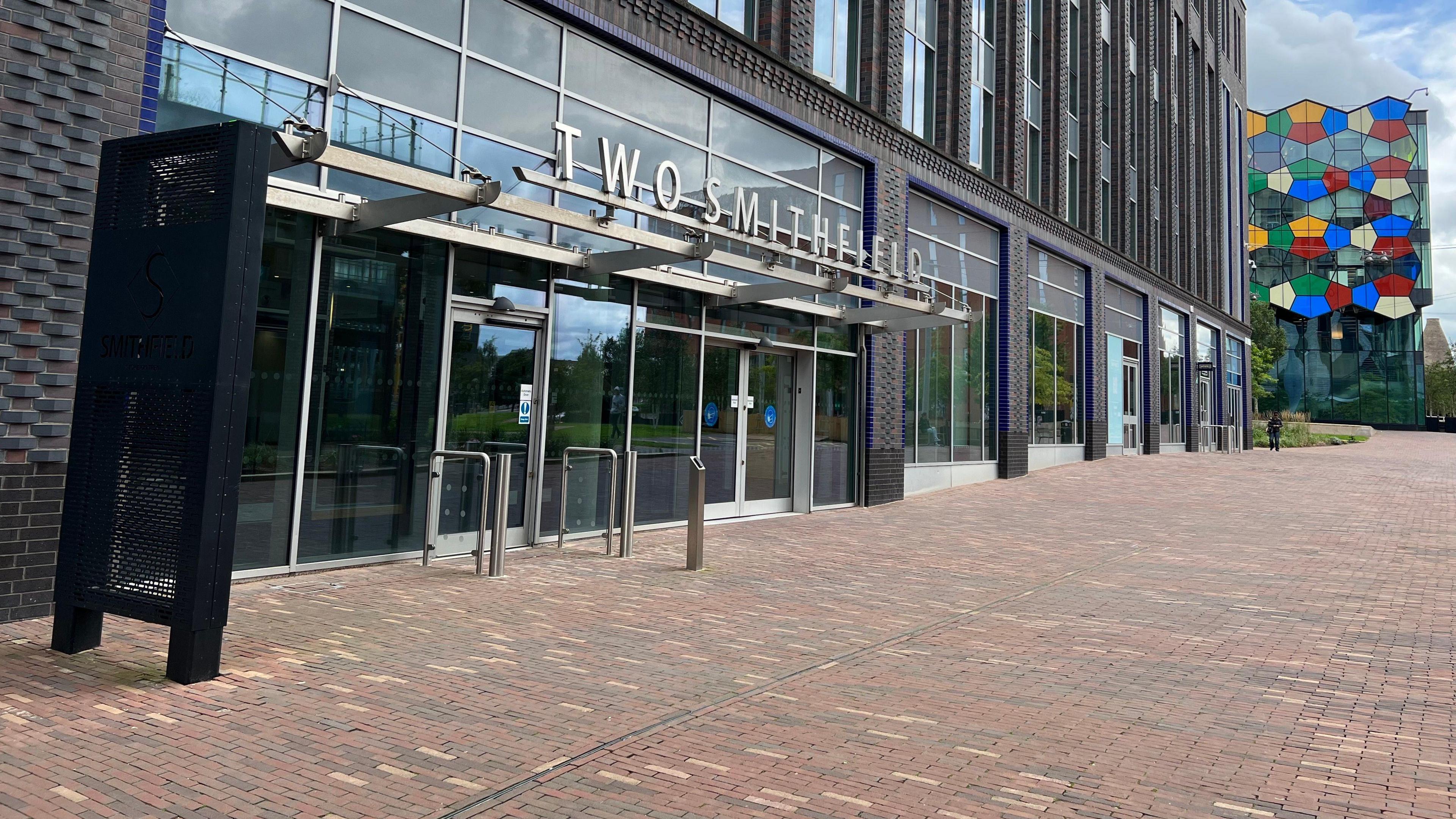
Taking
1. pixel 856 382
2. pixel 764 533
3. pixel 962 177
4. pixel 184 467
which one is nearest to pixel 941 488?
pixel 856 382

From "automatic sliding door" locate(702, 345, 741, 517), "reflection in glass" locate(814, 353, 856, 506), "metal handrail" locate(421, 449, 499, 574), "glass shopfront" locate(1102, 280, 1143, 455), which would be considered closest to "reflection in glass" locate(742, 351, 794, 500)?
"automatic sliding door" locate(702, 345, 741, 517)

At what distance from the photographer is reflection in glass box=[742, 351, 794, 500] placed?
13.8 m

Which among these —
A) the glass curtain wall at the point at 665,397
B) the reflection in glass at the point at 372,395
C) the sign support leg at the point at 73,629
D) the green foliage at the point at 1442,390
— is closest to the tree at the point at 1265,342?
the green foliage at the point at 1442,390

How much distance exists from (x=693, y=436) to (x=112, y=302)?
7781 millimetres

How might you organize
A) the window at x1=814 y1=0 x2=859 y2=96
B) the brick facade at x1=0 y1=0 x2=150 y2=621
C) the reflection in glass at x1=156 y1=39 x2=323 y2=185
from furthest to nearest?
the window at x1=814 y1=0 x2=859 y2=96 → the reflection in glass at x1=156 y1=39 x2=323 y2=185 → the brick facade at x1=0 y1=0 x2=150 y2=621

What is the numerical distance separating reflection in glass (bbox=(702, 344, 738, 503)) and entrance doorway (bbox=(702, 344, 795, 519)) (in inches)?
0.4

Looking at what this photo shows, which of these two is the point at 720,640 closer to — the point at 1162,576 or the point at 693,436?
the point at 1162,576

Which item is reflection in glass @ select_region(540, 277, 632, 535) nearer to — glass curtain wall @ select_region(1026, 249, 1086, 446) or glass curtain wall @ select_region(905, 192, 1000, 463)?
glass curtain wall @ select_region(905, 192, 1000, 463)

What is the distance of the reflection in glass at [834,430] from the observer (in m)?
15.0

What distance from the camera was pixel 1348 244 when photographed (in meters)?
73.3

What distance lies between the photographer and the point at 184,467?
17.1 ft

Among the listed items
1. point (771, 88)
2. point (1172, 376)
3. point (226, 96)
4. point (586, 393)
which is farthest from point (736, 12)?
point (1172, 376)

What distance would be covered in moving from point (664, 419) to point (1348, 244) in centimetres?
7897

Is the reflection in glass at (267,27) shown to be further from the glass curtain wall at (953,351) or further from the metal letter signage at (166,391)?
the glass curtain wall at (953,351)
